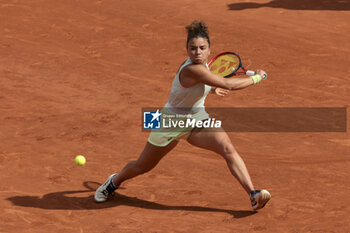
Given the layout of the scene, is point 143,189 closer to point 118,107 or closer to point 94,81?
point 118,107

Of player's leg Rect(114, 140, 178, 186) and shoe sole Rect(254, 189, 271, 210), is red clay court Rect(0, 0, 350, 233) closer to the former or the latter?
shoe sole Rect(254, 189, 271, 210)

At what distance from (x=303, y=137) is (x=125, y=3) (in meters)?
8.24

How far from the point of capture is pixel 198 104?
643 cm

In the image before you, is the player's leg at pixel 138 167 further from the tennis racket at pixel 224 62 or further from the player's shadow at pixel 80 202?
the tennis racket at pixel 224 62

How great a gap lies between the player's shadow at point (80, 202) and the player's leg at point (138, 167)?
126 millimetres

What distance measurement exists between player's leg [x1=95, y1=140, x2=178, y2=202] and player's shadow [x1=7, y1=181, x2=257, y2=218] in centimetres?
13

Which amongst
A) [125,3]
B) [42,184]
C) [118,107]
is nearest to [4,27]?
[125,3]

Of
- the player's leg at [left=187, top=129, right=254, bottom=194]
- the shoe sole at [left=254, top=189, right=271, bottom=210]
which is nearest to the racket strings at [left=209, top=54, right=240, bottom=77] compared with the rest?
the player's leg at [left=187, top=129, right=254, bottom=194]

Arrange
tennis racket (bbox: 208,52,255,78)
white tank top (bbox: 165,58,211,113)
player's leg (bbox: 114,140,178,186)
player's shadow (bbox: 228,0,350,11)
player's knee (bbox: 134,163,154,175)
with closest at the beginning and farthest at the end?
white tank top (bbox: 165,58,211,113)
player's leg (bbox: 114,140,178,186)
player's knee (bbox: 134,163,154,175)
tennis racket (bbox: 208,52,255,78)
player's shadow (bbox: 228,0,350,11)

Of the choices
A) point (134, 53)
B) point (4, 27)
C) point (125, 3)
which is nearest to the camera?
point (134, 53)

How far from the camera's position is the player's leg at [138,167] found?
21.5 feet

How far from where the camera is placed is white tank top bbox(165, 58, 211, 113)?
6.30 m

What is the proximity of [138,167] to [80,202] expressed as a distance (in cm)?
84

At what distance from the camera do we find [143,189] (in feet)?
24.1
